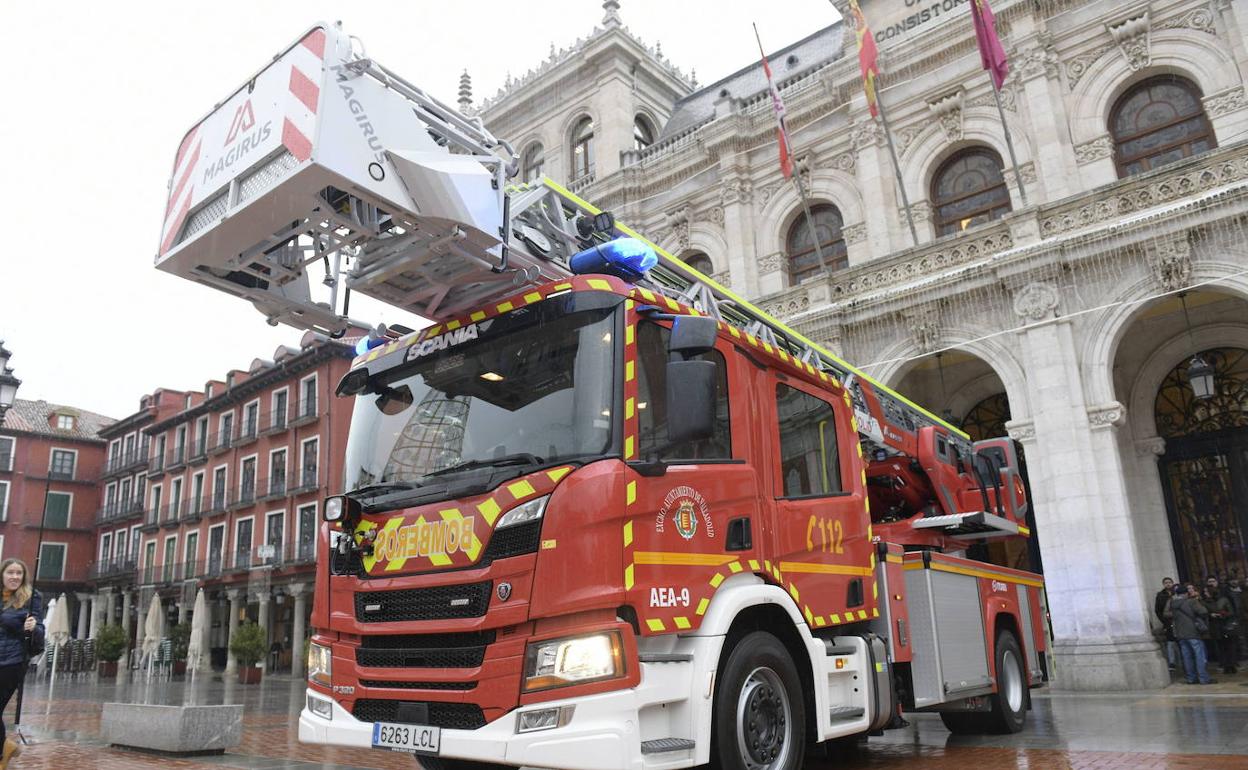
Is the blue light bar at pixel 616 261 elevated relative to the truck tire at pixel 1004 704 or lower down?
elevated

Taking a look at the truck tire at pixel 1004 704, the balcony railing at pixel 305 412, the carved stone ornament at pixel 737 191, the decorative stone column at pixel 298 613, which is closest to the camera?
the truck tire at pixel 1004 704

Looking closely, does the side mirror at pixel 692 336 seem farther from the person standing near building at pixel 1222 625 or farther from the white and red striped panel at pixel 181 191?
the person standing near building at pixel 1222 625

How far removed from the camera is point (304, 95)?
4801 mm

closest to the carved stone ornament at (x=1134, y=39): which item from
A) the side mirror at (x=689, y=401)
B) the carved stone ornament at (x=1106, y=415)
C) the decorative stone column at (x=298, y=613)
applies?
the carved stone ornament at (x=1106, y=415)

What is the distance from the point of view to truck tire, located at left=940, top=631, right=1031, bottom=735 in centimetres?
847

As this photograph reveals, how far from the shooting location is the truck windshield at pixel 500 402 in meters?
4.80

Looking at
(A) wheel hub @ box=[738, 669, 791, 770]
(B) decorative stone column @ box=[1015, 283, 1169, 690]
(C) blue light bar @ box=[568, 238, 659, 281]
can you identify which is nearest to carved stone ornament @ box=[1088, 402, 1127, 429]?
(B) decorative stone column @ box=[1015, 283, 1169, 690]

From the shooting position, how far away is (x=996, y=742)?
8062 mm

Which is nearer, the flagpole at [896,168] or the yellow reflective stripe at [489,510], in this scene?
the yellow reflective stripe at [489,510]

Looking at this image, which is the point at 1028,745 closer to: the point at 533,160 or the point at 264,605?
the point at 533,160

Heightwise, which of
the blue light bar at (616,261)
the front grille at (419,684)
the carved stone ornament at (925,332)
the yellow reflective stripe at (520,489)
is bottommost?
the front grille at (419,684)

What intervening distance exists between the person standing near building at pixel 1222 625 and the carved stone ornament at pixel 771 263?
10.6 metres

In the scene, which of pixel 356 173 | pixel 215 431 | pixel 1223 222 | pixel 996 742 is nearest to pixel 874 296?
pixel 1223 222

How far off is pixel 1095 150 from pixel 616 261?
47.3 feet
